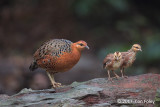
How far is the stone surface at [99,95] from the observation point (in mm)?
6684

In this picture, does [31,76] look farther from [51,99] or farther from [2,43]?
[51,99]

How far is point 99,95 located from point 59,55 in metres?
1.31

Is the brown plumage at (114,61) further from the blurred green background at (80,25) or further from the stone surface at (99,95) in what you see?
the blurred green background at (80,25)

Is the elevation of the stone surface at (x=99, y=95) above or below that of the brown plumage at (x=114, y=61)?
below

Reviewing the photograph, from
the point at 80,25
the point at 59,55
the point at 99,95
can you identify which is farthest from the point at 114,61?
the point at 80,25

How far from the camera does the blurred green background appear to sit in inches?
598

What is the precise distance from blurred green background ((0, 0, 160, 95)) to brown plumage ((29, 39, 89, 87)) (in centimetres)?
661

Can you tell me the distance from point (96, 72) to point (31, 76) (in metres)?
2.98

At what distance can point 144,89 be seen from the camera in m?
6.92

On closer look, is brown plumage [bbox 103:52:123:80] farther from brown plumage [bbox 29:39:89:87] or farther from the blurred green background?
the blurred green background

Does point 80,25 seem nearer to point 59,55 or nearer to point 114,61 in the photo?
point 59,55

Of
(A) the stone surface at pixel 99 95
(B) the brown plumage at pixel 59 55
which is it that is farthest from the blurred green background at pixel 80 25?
(A) the stone surface at pixel 99 95

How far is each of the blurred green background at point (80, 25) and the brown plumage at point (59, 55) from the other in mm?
6606

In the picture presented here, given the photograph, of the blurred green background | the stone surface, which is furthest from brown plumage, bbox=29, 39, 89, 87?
the blurred green background
